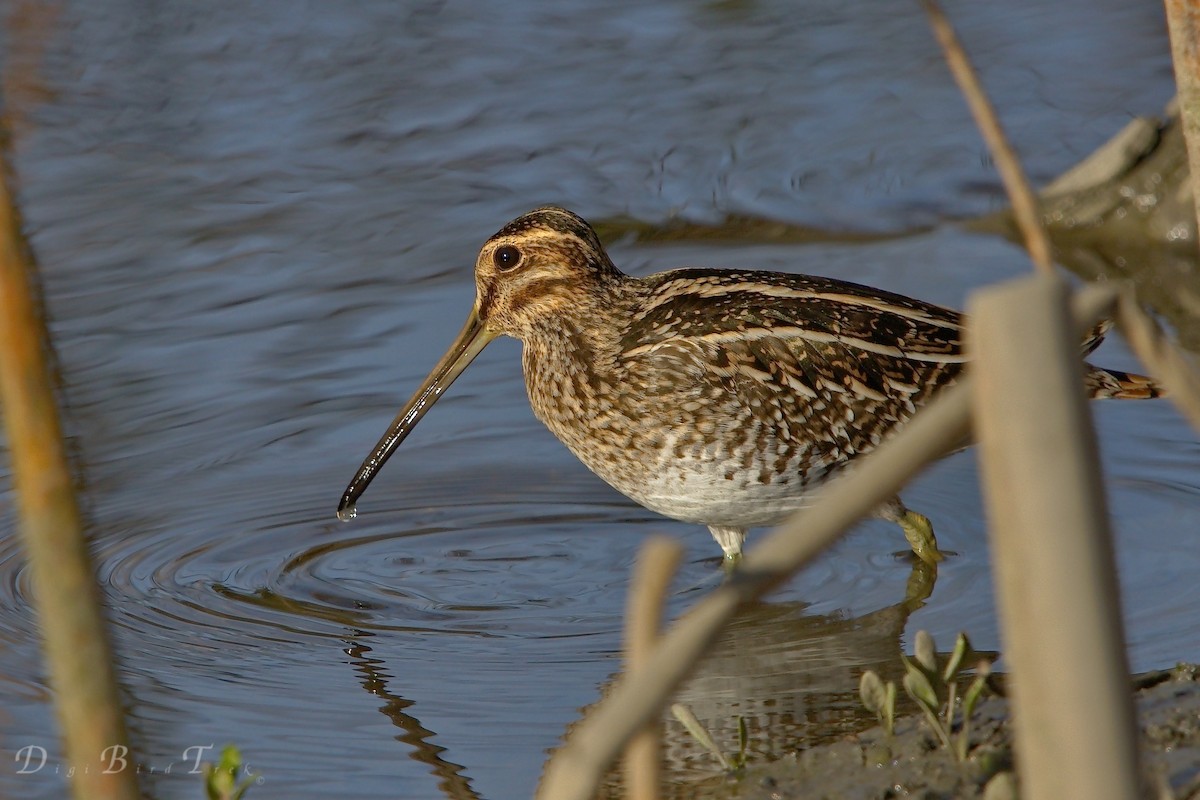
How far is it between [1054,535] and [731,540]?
3.84m

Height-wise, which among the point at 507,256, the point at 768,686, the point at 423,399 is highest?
the point at 507,256

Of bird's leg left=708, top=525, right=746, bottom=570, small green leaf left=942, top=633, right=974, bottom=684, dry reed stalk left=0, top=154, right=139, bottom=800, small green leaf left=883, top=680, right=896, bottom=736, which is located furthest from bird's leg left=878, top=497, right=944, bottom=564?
dry reed stalk left=0, top=154, right=139, bottom=800

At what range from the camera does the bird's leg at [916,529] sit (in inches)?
213

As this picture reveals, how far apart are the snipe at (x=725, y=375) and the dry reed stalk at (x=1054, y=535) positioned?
10.7ft

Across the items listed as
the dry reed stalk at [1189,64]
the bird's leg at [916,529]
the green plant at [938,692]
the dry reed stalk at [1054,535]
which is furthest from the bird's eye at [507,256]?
the dry reed stalk at [1054,535]

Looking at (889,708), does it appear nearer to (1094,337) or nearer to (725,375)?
(725,375)

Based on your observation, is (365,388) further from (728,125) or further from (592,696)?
(728,125)

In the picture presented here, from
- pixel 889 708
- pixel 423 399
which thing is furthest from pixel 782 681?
pixel 423 399

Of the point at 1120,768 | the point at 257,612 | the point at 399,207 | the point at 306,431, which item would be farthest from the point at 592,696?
the point at 399,207

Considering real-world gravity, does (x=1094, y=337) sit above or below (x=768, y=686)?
above

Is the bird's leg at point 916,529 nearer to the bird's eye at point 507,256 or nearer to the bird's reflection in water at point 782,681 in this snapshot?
the bird's reflection in water at point 782,681

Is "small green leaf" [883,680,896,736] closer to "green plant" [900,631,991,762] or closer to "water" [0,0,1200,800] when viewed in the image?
"green plant" [900,631,991,762]

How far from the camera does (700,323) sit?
211 inches

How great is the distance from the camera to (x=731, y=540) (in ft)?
18.6
